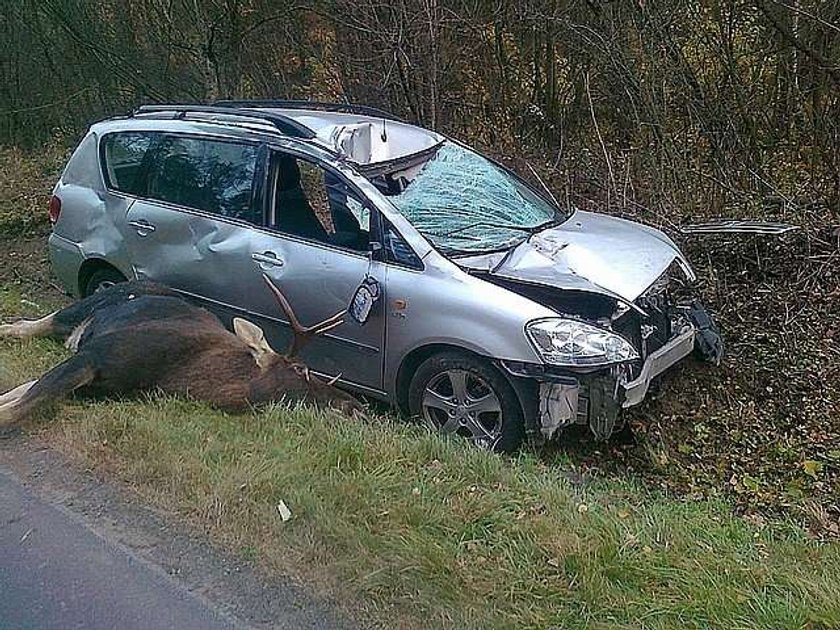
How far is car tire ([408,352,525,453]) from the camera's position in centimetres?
548

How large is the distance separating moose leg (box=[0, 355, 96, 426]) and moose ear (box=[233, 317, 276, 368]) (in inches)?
36.5

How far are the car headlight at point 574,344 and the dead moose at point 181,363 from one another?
1.23 metres

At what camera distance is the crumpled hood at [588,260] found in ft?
18.3

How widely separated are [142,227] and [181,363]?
6.37 feet

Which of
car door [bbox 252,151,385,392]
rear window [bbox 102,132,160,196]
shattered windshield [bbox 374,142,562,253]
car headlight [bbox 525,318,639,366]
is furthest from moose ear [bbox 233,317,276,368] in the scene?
rear window [bbox 102,132,160,196]

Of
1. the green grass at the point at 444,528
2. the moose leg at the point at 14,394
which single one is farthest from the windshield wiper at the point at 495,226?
the moose leg at the point at 14,394

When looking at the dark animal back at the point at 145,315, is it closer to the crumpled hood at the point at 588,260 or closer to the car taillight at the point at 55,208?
the crumpled hood at the point at 588,260

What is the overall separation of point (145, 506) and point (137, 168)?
13.1 ft

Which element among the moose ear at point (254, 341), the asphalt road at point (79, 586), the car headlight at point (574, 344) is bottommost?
the asphalt road at point (79, 586)

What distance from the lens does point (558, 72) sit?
1273 centimetres

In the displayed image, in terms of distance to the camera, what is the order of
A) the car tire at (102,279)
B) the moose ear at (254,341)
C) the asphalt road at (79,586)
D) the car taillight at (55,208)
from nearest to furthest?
the asphalt road at (79,586) < the moose ear at (254,341) < the car tire at (102,279) < the car taillight at (55,208)

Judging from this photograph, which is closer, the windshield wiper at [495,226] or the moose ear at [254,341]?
the moose ear at [254,341]

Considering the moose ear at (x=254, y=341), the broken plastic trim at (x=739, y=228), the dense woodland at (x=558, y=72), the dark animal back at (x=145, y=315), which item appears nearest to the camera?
the moose ear at (x=254, y=341)

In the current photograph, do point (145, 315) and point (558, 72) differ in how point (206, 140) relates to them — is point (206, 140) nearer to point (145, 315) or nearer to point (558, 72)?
point (145, 315)
